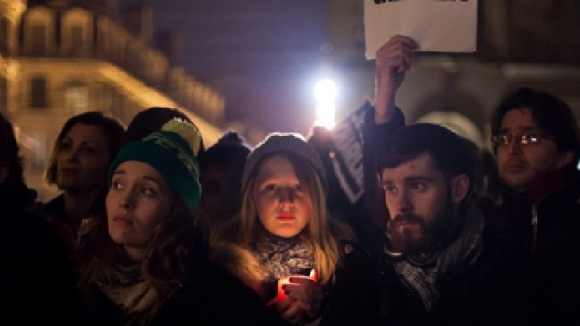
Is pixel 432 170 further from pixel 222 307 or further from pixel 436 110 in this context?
pixel 436 110

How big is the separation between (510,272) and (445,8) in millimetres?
1347

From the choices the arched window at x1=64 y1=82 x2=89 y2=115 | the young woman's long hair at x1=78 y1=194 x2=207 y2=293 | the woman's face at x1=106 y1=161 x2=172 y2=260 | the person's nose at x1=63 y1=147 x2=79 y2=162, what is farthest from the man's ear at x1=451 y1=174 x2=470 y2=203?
the arched window at x1=64 y1=82 x2=89 y2=115

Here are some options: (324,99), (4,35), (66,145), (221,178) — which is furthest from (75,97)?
(221,178)

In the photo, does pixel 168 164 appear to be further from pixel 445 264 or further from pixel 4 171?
pixel 445 264

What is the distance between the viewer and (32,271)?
4.10 meters

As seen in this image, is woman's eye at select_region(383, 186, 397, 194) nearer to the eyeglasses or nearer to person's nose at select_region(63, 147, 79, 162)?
the eyeglasses

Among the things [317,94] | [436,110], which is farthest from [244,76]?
[317,94]

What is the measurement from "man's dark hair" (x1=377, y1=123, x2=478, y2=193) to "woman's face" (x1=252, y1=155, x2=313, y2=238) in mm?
371

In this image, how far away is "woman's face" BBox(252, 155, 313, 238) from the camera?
14.7 feet

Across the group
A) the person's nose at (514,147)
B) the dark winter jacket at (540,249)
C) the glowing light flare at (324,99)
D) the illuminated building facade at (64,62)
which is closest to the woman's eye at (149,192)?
the dark winter jacket at (540,249)

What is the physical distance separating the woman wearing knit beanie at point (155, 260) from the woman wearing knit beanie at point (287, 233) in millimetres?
186

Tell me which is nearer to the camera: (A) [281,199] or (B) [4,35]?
(A) [281,199]

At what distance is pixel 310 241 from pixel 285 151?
1.35 ft

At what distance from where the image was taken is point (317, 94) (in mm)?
7062
